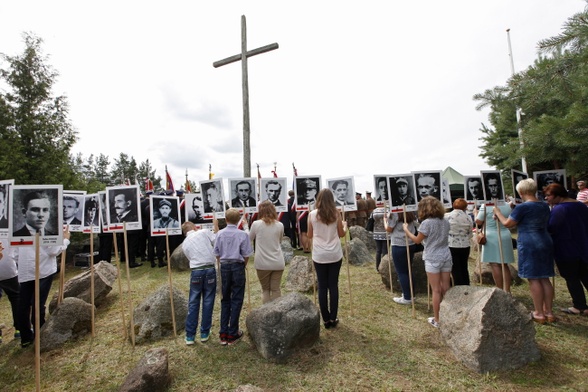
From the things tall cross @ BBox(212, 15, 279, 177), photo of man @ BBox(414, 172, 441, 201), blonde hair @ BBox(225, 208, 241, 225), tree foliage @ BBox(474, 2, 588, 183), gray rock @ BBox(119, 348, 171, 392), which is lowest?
gray rock @ BBox(119, 348, 171, 392)

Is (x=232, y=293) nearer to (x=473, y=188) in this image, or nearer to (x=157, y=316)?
(x=157, y=316)

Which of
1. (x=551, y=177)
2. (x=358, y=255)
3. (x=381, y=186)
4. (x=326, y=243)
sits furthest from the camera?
→ (x=358, y=255)

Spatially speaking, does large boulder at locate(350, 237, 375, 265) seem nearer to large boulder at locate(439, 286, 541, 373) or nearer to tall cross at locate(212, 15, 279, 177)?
tall cross at locate(212, 15, 279, 177)

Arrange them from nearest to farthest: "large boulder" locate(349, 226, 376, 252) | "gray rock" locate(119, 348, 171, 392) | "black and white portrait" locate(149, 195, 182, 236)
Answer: "gray rock" locate(119, 348, 171, 392)
"black and white portrait" locate(149, 195, 182, 236)
"large boulder" locate(349, 226, 376, 252)

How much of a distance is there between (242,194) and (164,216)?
1.49 meters

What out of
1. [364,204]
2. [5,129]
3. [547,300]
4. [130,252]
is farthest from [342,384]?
[5,129]

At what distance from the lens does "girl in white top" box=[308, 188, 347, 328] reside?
177 inches

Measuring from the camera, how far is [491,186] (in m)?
5.62

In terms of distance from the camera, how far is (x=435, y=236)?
14.8 ft

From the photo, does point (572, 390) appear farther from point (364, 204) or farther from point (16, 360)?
point (364, 204)

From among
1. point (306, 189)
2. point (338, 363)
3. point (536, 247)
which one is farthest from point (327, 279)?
point (536, 247)

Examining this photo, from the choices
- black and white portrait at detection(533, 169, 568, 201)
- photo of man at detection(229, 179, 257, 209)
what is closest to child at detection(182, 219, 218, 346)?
photo of man at detection(229, 179, 257, 209)

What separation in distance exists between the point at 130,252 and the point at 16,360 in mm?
6096

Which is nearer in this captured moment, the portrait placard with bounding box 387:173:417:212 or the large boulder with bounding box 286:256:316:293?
the portrait placard with bounding box 387:173:417:212
